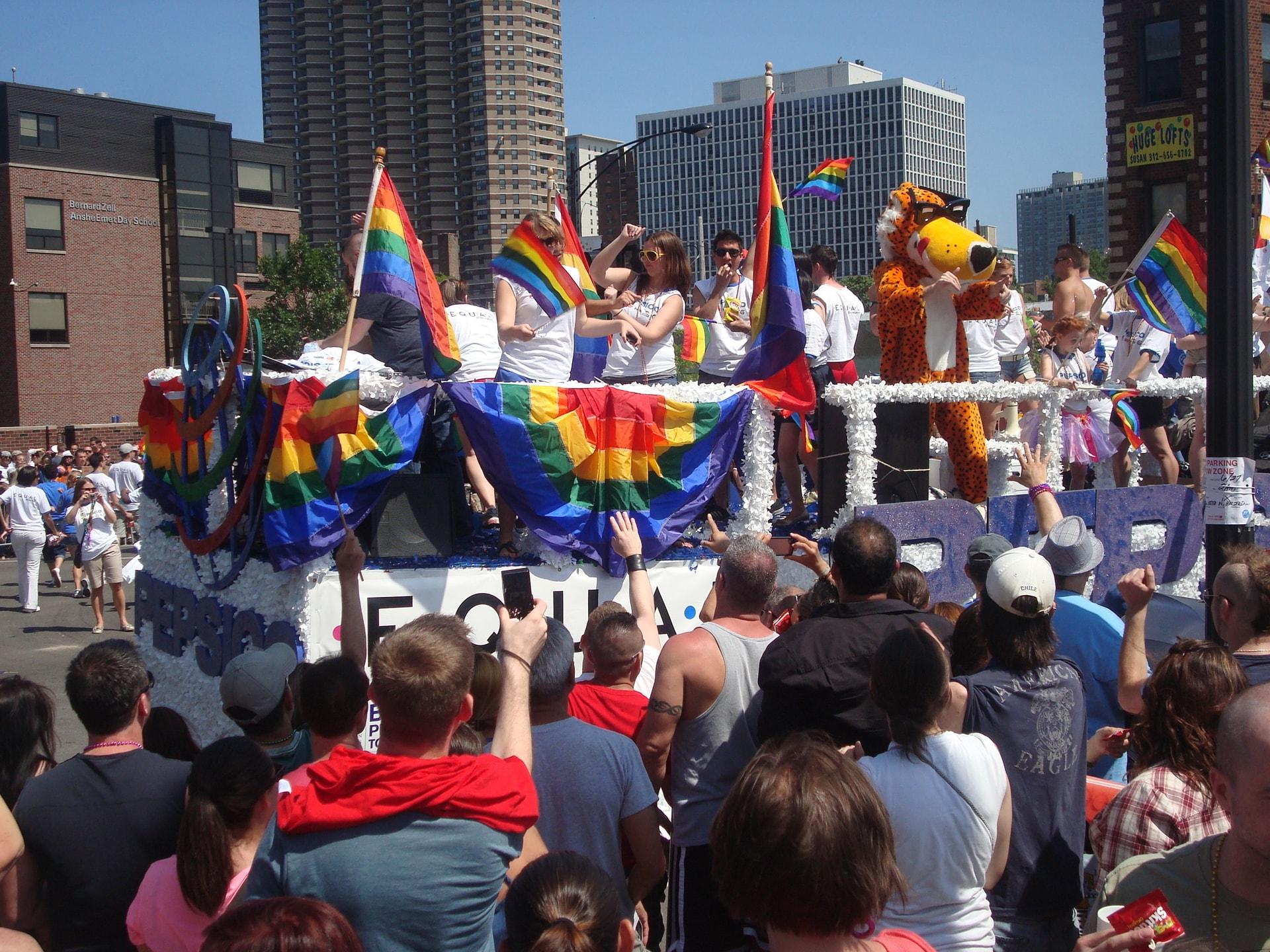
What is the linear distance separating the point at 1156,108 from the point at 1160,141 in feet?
2.46

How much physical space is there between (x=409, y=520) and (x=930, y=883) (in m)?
4.31

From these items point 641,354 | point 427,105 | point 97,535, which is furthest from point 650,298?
point 427,105

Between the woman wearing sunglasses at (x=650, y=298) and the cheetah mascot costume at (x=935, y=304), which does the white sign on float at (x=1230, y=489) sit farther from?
the woman wearing sunglasses at (x=650, y=298)

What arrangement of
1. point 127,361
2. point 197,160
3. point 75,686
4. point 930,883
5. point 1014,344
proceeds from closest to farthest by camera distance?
1. point 930,883
2. point 75,686
3. point 1014,344
4. point 127,361
5. point 197,160

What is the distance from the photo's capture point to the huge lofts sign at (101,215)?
162ft

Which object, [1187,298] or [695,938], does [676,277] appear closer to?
[1187,298]

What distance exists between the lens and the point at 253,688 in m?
3.81

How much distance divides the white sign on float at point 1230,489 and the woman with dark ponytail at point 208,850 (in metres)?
3.76

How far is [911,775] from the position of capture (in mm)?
2867

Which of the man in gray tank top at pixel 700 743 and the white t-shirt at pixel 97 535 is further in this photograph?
the white t-shirt at pixel 97 535

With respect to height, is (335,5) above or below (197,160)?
above

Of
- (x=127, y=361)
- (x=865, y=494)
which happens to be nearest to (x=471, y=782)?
(x=865, y=494)

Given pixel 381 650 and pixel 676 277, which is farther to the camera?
pixel 676 277

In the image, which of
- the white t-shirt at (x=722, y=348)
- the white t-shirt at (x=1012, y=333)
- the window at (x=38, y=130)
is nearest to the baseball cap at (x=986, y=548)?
the white t-shirt at (x=722, y=348)
